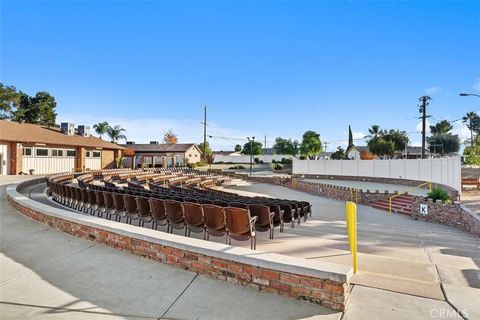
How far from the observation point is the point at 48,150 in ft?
94.7

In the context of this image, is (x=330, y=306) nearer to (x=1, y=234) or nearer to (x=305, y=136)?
(x=1, y=234)

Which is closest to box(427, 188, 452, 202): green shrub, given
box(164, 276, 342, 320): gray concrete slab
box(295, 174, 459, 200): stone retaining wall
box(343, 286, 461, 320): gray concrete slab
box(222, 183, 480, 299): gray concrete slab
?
box(295, 174, 459, 200): stone retaining wall

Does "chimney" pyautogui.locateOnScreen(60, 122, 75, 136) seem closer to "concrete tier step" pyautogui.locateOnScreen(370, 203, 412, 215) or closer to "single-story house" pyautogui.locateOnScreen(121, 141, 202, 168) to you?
"single-story house" pyautogui.locateOnScreen(121, 141, 202, 168)

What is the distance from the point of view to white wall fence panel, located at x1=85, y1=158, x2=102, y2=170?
3400 cm

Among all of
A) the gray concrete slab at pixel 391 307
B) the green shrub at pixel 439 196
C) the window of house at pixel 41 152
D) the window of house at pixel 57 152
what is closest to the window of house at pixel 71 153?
the window of house at pixel 57 152

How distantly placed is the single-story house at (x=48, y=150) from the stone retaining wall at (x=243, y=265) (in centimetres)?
2568

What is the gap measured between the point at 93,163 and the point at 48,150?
6462 millimetres

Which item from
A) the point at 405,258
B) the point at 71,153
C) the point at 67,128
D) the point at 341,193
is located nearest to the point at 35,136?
the point at 71,153

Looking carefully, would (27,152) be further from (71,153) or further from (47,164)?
(71,153)

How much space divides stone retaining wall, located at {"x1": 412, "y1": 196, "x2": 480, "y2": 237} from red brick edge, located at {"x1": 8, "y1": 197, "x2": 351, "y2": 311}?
32.2 feet

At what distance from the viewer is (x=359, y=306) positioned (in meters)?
3.37

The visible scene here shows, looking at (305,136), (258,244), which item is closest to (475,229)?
(258,244)

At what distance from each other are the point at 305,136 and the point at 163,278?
66203 millimetres
